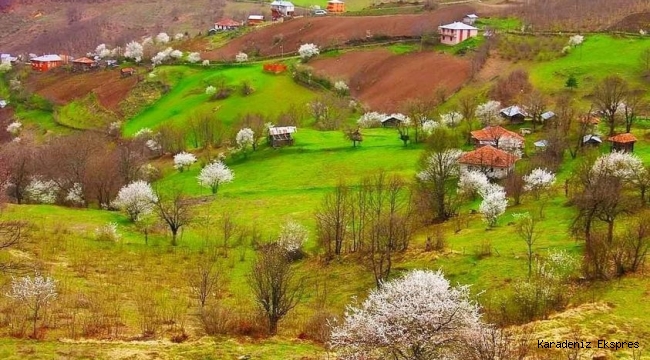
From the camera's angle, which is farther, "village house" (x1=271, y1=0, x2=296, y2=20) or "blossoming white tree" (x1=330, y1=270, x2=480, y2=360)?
"village house" (x1=271, y1=0, x2=296, y2=20)

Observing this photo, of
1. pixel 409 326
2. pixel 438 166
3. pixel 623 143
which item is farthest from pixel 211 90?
pixel 409 326

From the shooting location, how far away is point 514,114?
240 feet

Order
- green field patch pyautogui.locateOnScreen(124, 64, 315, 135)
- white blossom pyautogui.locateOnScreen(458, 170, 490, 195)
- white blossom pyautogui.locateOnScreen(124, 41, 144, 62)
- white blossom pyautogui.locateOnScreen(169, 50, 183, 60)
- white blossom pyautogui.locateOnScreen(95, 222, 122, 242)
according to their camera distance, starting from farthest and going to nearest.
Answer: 1. white blossom pyautogui.locateOnScreen(124, 41, 144, 62)
2. white blossom pyautogui.locateOnScreen(169, 50, 183, 60)
3. green field patch pyautogui.locateOnScreen(124, 64, 315, 135)
4. white blossom pyautogui.locateOnScreen(458, 170, 490, 195)
5. white blossom pyautogui.locateOnScreen(95, 222, 122, 242)

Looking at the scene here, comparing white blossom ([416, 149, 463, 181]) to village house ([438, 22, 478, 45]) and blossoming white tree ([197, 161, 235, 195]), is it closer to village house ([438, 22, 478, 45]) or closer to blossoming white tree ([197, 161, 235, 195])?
blossoming white tree ([197, 161, 235, 195])

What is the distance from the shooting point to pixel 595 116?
67.1 meters

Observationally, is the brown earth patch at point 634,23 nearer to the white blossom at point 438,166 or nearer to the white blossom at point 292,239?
the white blossom at point 438,166

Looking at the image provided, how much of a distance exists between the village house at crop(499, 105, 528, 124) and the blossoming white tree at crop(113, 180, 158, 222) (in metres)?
41.4

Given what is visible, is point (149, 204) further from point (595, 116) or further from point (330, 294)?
point (595, 116)

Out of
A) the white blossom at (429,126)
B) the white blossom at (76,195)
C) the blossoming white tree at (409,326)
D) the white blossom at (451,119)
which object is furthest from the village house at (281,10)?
the blossoming white tree at (409,326)

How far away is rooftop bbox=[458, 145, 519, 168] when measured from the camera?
5647 centimetres

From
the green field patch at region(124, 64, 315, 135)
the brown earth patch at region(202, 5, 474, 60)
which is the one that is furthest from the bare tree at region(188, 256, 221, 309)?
the brown earth patch at region(202, 5, 474, 60)

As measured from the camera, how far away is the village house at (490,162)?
5638 cm

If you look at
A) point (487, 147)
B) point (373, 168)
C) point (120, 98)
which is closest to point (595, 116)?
point (487, 147)

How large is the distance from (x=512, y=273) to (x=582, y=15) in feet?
341
